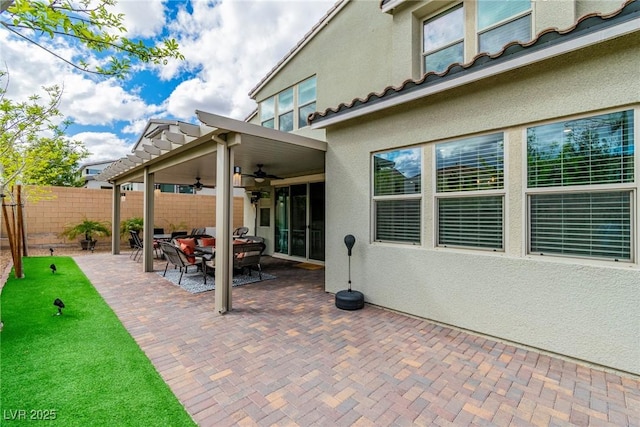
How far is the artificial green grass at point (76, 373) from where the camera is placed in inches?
97.4

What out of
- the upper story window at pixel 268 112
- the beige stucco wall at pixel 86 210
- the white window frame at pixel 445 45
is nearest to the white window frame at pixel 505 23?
the white window frame at pixel 445 45

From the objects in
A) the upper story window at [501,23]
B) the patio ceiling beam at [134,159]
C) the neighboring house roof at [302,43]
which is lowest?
the patio ceiling beam at [134,159]

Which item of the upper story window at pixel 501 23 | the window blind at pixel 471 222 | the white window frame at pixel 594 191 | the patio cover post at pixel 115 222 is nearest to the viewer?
the white window frame at pixel 594 191

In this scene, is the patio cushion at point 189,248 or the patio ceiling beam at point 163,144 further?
the patio cushion at point 189,248

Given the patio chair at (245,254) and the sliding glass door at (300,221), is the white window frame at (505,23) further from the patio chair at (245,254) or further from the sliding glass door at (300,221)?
the patio chair at (245,254)

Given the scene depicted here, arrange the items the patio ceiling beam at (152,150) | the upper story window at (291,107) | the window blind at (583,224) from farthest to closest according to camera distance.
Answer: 1. the upper story window at (291,107)
2. the patio ceiling beam at (152,150)
3. the window blind at (583,224)

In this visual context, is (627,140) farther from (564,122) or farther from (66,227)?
(66,227)

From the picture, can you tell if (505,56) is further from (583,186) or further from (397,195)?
(397,195)

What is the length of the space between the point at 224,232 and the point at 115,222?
9712 mm

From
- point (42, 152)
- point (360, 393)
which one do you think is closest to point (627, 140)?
point (360, 393)

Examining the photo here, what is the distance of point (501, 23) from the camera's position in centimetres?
498

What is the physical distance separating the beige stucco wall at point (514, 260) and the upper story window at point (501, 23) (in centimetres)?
167

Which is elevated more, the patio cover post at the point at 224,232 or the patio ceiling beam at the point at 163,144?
the patio ceiling beam at the point at 163,144

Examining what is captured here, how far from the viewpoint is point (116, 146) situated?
36.9 meters
